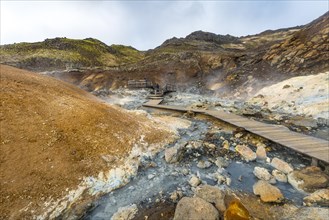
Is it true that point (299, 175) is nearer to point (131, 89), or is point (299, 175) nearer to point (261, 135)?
point (261, 135)

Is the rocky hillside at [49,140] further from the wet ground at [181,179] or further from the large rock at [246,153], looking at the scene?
the large rock at [246,153]

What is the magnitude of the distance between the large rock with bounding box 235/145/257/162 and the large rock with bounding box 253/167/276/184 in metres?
1.05

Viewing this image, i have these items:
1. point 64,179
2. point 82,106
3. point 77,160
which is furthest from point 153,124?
point 64,179

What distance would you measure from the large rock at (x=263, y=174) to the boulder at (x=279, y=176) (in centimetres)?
17

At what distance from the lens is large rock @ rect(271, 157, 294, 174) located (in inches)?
297

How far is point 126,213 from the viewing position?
5613 mm

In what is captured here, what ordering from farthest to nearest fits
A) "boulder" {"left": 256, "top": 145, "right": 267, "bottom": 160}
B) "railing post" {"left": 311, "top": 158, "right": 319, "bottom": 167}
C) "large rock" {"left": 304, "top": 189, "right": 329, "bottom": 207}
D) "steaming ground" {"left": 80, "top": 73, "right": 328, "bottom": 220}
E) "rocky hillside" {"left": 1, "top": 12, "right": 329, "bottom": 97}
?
"rocky hillside" {"left": 1, "top": 12, "right": 329, "bottom": 97} → "boulder" {"left": 256, "top": 145, "right": 267, "bottom": 160} → "railing post" {"left": 311, "top": 158, "right": 319, "bottom": 167} → "large rock" {"left": 304, "top": 189, "right": 329, "bottom": 207} → "steaming ground" {"left": 80, "top": 73, "right": 328, "bottom": 220}

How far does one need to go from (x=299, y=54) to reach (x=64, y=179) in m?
22.8

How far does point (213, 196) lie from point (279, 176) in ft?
8.72

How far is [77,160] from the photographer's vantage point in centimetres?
730

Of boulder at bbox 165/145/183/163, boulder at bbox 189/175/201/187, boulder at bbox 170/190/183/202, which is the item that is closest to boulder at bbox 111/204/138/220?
Answer: boulder at bbox 170/190/183/202

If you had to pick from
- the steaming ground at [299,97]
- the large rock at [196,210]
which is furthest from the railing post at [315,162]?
the steaming ground at [299,97]

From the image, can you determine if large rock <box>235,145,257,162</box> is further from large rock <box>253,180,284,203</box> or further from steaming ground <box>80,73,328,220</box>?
large rock <box>253,180,284,203</box>

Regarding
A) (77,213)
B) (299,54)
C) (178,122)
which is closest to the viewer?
(77,213)
